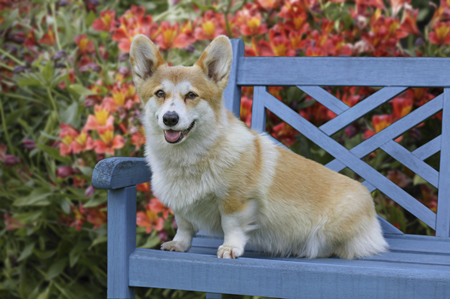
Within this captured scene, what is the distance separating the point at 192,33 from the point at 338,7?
81 cm

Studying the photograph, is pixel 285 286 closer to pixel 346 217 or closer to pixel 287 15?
pixel 346 217

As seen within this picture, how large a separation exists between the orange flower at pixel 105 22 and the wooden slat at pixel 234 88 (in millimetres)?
792

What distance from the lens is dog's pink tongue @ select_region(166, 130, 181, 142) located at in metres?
1.45

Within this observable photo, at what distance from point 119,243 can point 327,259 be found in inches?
26.9

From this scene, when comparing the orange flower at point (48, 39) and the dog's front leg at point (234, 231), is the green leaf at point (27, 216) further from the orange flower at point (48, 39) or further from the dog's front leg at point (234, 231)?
the dog's front leg at point (234, 231)

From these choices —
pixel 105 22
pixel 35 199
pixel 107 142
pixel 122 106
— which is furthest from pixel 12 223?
pixel 105 22

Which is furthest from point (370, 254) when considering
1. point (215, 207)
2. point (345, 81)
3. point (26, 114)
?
point (26, 114)

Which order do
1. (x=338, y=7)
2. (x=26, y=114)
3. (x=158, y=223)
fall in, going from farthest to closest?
(x=26, y=114), (x=338, y=7), (x=158, y=223)

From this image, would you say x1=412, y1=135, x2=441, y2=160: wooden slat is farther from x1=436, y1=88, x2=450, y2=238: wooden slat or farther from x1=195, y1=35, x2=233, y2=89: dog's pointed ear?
x1=195, y1=35, x2=233, y2=89: dog's pointed ear

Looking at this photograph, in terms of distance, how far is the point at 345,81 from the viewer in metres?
2.06

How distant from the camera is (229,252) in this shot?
147 centimetres

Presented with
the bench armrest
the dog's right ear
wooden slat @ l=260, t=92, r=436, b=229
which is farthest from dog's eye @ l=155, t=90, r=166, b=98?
wooden slat @ l=260, t=92, r=436, b=229

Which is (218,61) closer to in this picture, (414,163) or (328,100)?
(328,100)

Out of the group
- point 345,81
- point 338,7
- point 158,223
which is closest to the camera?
point 345,81
